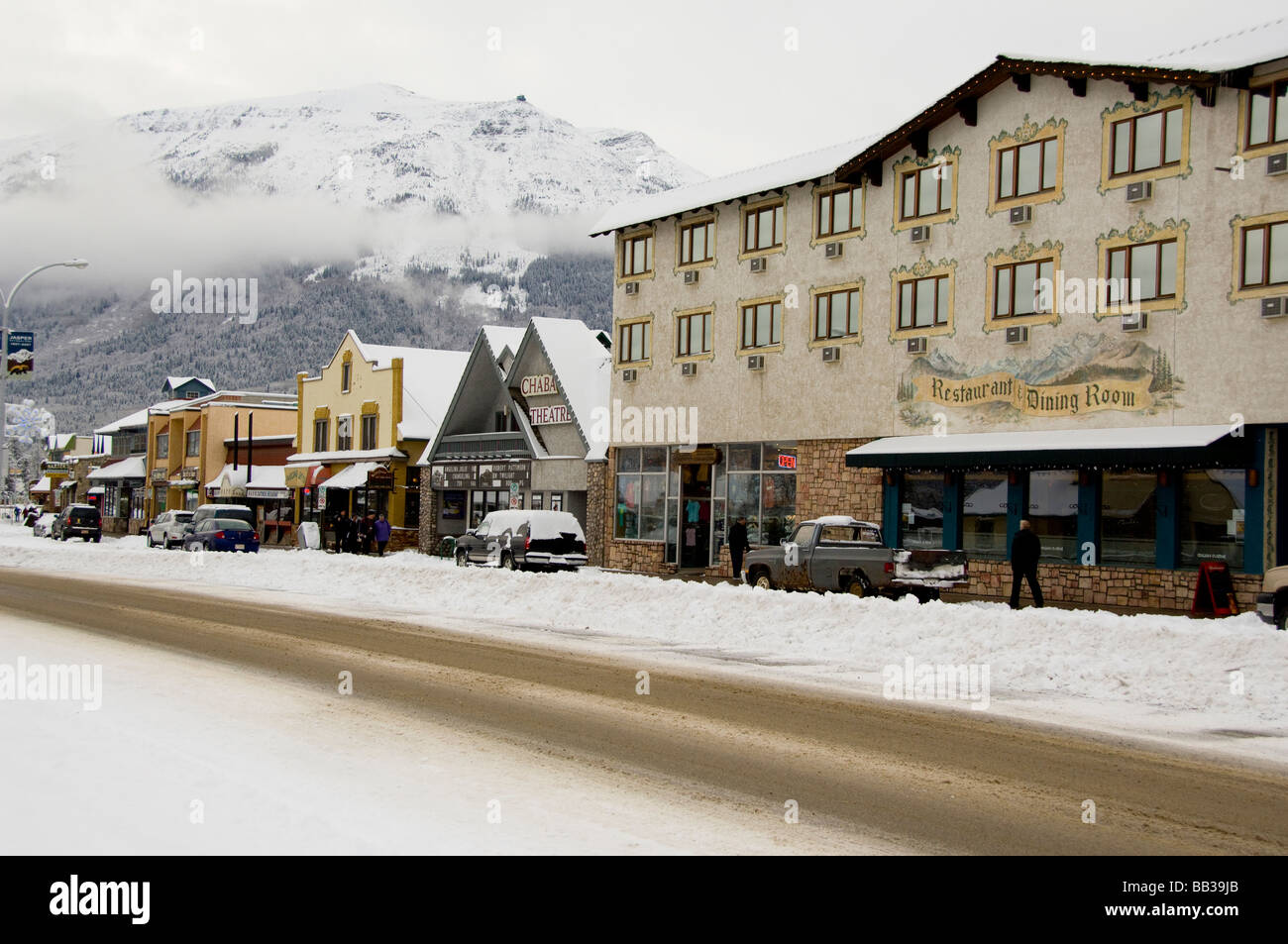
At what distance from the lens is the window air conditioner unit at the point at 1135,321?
2605 cm

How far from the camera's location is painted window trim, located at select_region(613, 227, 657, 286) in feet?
131

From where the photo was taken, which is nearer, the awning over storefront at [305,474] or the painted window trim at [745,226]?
the painted window trim at [745,226]

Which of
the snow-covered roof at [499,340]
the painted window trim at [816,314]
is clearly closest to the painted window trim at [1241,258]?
the painted window trim at [816,314]

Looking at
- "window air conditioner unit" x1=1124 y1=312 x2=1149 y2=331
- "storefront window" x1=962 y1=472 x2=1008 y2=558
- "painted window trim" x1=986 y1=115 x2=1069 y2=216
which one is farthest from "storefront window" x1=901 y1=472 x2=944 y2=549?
"painted window trim" x1=986 y1=115 x2=1069 y2=216

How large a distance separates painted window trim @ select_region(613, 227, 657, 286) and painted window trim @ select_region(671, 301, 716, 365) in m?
1.97

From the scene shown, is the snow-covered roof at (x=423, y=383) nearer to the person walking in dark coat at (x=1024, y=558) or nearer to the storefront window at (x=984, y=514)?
the storefront window at (x=984, y=514)

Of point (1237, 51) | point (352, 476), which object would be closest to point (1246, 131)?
point (1237, 51)

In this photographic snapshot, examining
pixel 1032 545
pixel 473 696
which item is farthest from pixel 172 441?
pixel 473 696

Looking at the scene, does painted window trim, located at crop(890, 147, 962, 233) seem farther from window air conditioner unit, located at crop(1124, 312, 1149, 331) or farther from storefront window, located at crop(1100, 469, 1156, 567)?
storefront window, located at crop(1100, 469, 1156, 567)

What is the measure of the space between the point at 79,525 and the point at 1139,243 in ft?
185

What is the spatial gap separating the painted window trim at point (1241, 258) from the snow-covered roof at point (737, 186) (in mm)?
10548
